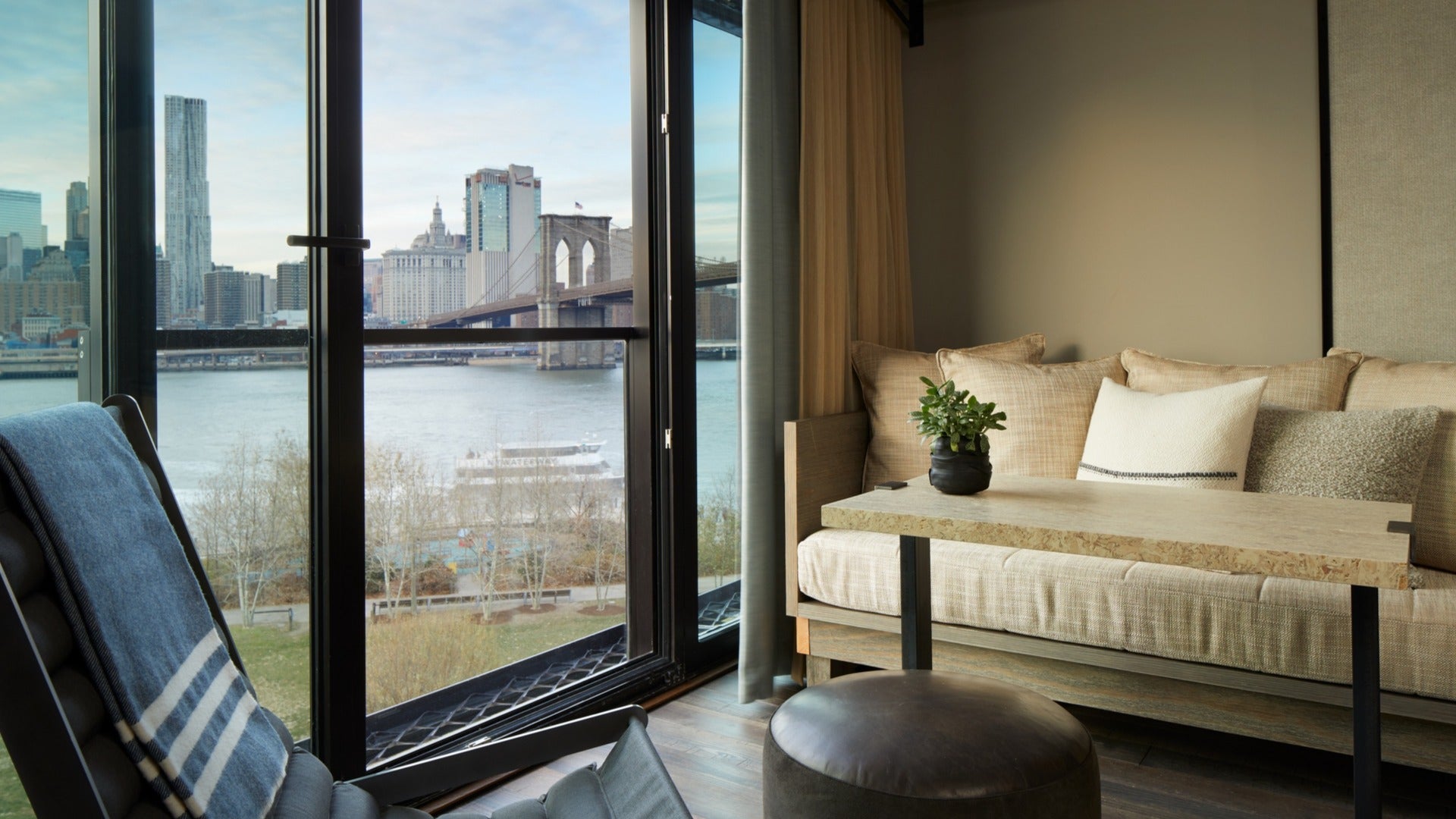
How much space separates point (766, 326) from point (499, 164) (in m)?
0.87

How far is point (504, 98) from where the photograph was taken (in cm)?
236

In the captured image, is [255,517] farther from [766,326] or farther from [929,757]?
[766,326]

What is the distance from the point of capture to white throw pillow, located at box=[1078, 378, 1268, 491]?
7.85 ft

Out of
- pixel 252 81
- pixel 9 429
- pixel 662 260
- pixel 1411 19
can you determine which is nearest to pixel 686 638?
pixel 662 260

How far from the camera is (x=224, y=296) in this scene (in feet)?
5.58

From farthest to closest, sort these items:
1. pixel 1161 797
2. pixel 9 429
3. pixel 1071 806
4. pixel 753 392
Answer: pixel 753 392 → pixel 1161 797 → pixel 1071 806 → pixel 9 429

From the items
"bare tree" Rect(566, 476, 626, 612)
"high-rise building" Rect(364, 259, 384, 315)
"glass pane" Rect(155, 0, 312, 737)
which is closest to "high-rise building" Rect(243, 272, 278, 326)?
"glass pane" Rect(155, 0, 312, 737)

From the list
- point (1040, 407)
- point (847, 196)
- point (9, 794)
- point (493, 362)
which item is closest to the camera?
point (9, 794)

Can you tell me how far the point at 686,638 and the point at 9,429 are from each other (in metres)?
2.05

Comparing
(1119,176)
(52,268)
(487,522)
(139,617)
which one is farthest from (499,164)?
(1119,176)

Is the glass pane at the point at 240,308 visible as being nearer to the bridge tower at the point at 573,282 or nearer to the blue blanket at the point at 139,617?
the blue blanket at the point at 139,617

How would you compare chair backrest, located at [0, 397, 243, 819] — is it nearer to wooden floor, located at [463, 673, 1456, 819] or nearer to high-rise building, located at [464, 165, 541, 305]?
wooden floor, located at [463, 673, 1456, 819]

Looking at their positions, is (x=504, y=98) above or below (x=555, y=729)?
above

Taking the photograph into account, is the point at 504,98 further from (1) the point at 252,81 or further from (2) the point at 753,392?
(2) the point at 753,392
